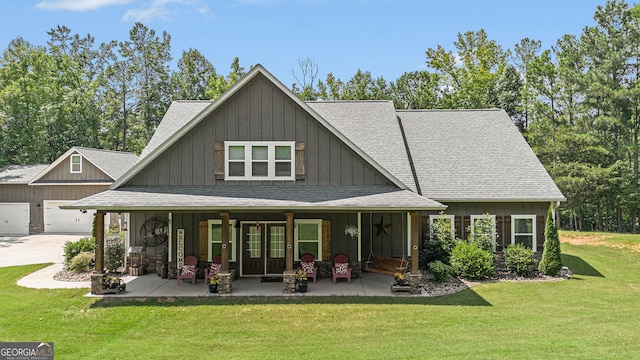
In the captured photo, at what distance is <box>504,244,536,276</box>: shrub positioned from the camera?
1542 centimetres

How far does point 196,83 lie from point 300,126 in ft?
117

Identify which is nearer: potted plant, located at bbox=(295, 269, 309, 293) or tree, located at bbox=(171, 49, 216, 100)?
potted plant, located at bbox=(295, 269, 309, 293)

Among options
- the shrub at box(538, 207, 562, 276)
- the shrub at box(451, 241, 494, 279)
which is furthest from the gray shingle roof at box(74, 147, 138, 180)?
the shrub at box(538, 207, 562, 276)

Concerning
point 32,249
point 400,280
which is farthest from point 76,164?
point 400,280

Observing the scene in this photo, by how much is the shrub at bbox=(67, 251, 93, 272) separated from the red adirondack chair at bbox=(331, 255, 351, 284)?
9.13 meters

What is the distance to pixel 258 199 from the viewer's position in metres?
13.0

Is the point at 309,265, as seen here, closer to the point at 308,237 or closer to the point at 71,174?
the point at 308,237

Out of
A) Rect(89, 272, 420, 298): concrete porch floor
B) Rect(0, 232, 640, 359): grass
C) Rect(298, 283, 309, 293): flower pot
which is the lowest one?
Rect(0, 232, 640, 359): grass

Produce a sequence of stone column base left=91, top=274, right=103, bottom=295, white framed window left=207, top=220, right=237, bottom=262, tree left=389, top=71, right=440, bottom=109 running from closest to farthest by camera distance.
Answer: stone column base left=91, top=274, right=103, bottom=295, white framed window left=207, top=220, right=237, bottom=262, tree left=389, top=71, right=440, bottom=109

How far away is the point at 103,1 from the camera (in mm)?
20453

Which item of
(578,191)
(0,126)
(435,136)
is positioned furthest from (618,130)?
(0,126)

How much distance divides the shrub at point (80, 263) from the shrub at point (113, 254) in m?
0.67

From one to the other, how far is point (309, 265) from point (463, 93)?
2874 cm

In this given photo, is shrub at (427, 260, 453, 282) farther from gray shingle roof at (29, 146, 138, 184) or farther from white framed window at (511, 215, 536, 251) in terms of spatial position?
gray shingle roof at (29, 146, 138, 184)
